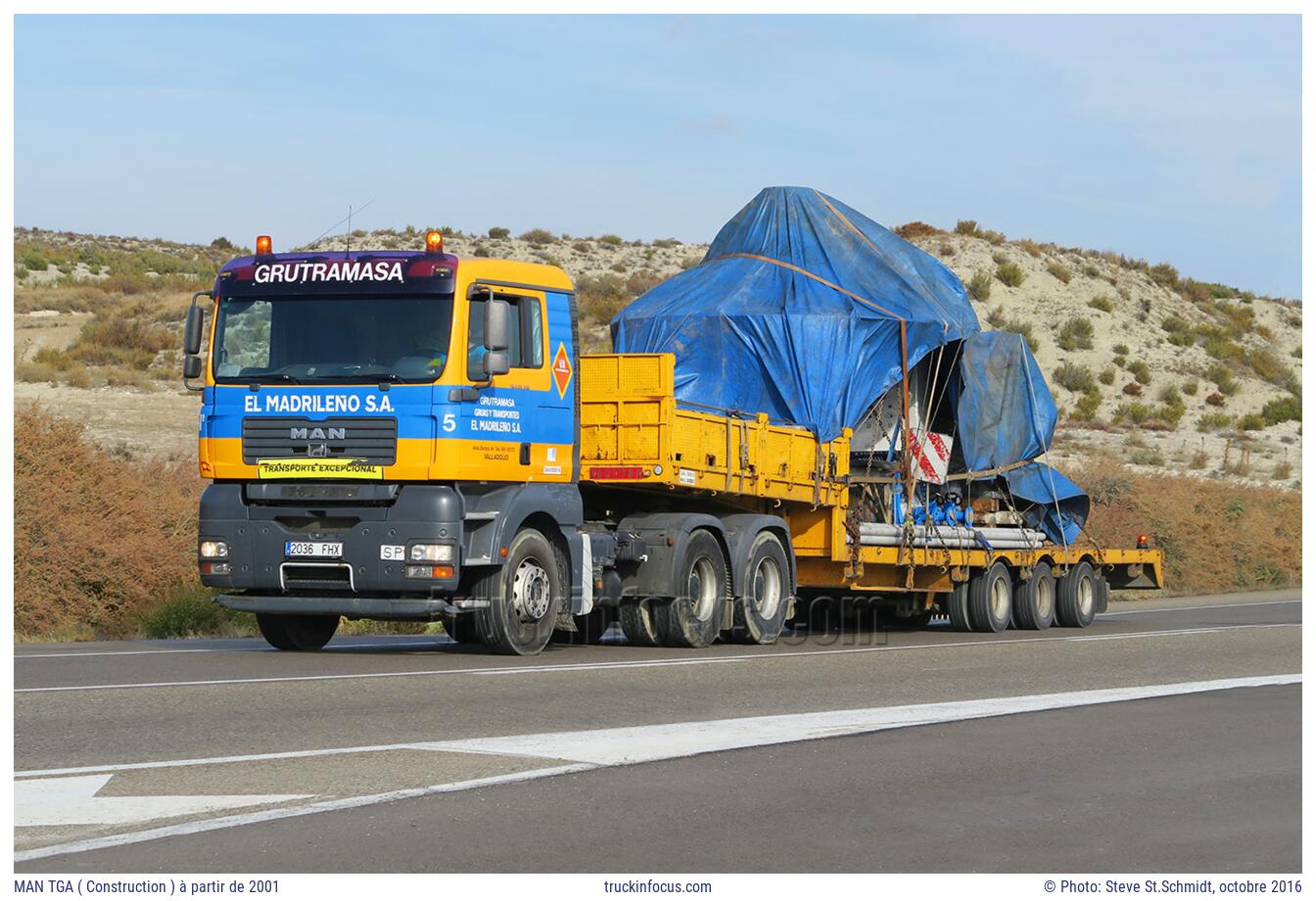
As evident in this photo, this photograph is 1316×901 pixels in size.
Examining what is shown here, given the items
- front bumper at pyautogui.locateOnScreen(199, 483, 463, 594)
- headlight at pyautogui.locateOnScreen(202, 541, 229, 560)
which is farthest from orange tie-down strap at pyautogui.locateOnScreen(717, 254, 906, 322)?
headlight at pyautogui.locateOnScreen(202, 541, 229, 560)

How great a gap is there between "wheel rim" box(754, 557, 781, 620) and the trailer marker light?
8.01 feet

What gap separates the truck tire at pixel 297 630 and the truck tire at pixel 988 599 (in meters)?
8.59

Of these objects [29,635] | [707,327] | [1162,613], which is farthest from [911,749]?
[1162,613]

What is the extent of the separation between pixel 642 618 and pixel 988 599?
19.9 feet

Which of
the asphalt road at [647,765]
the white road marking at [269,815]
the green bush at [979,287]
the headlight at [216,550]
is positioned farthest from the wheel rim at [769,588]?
the green bush at [979,287]

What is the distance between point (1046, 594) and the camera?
956 inches

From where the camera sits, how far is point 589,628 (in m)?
19.6

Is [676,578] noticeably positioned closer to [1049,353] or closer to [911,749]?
[911,749]

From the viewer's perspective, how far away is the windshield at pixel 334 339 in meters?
15.7

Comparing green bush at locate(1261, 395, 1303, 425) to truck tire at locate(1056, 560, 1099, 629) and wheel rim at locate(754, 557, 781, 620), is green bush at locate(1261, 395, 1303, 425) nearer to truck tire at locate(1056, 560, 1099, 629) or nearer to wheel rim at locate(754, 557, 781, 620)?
truck tire at locate(1056, 560, 1099, 629)

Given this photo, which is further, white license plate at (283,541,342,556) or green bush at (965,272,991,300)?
green bush at (965,272,991,300)

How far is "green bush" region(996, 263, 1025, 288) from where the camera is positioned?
254 feet

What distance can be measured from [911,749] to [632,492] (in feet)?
27.7

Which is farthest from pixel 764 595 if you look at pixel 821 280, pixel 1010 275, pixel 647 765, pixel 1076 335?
pixel 1010 275
